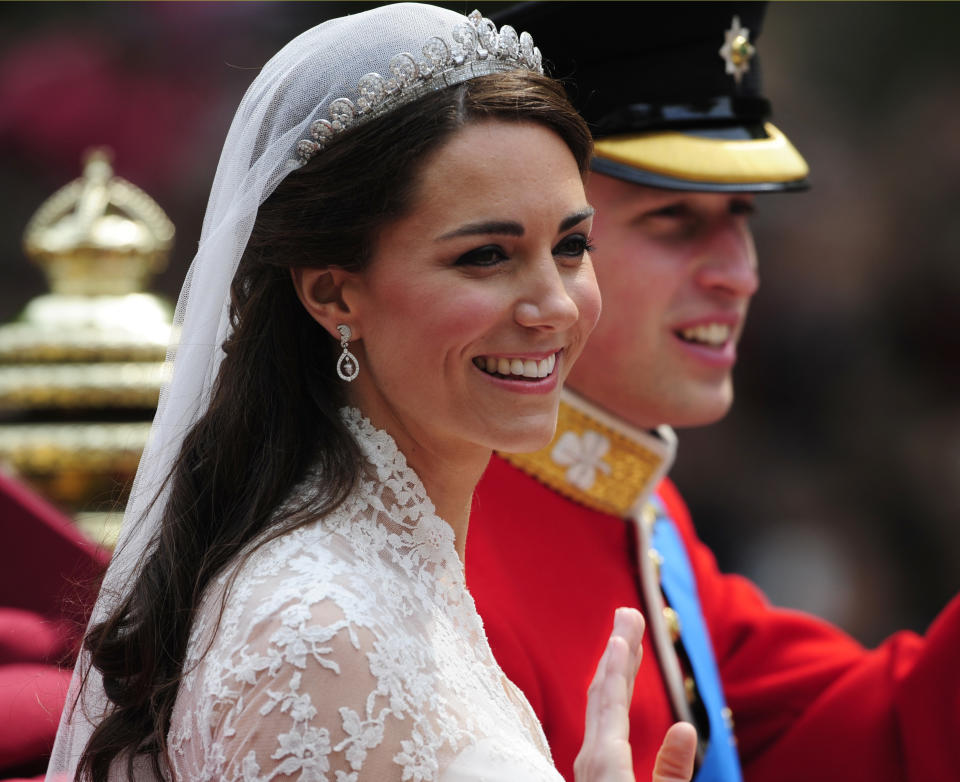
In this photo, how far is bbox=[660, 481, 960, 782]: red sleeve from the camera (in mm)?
2332

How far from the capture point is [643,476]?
2.34 m

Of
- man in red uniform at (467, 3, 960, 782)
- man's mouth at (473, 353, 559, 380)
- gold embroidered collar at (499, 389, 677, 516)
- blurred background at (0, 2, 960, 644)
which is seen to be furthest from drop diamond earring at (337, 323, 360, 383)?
blurred background at (0, 2, 960, 644)

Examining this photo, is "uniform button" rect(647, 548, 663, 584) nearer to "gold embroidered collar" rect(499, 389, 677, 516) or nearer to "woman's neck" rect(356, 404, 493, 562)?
"gold embroidered collar" rect(499, 389, 677, 516)

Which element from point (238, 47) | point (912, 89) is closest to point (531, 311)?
point (238, 47)

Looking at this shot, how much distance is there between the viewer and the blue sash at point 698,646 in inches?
88.7

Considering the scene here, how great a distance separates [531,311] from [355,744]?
49cm

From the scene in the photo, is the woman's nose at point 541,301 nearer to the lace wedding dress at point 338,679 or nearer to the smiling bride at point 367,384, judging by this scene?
the smiling bride at point 367,384

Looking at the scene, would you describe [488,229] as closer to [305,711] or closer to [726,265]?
[305,711]

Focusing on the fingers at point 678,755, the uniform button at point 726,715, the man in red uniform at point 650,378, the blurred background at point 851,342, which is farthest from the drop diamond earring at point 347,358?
the blurred background at point 851,342

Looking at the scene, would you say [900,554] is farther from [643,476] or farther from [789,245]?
[643,476]

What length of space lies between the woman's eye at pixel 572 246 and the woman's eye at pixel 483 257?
87 millimetres

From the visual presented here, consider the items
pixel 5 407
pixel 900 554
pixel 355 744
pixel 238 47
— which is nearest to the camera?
pixel 355 744

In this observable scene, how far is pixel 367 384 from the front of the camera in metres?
1.52

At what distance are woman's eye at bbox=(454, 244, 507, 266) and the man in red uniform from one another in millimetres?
710
